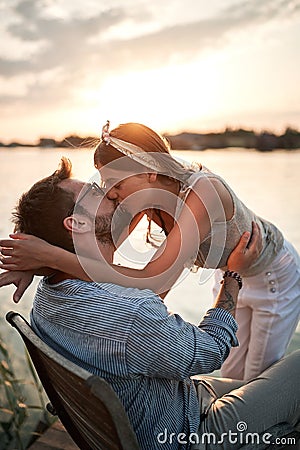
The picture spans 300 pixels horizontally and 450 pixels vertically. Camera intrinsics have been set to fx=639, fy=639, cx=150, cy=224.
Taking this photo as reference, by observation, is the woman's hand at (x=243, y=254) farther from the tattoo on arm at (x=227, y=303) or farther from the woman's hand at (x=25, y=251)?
the woman's hand at (x=25, y=251)

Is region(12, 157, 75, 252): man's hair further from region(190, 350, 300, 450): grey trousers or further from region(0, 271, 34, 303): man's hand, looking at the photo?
region(190, 350, 300, 450): grey trousers

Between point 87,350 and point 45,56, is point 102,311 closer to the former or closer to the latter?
point 87,350

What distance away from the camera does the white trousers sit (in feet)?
7.75

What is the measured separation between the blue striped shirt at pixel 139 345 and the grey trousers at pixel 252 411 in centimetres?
4

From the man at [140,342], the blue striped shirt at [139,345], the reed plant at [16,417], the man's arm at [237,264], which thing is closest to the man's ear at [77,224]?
the man at [140,342]

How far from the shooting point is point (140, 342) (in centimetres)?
138

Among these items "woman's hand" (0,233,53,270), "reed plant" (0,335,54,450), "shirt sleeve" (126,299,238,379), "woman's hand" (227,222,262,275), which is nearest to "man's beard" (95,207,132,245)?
"woman's hand" (0,233,53,270)

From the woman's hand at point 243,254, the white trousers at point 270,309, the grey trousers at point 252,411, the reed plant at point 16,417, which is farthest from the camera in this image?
the reed plant at point 16,417

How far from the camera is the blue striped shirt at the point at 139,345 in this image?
139 centimetres

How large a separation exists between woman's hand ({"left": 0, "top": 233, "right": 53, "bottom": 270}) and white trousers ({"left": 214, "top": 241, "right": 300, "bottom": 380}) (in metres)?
1.06

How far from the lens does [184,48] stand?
3.69m

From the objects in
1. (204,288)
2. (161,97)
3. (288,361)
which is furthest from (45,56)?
(288,361)

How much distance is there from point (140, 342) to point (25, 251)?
38 cm

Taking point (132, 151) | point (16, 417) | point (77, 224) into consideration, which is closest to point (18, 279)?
point (77, 224)
